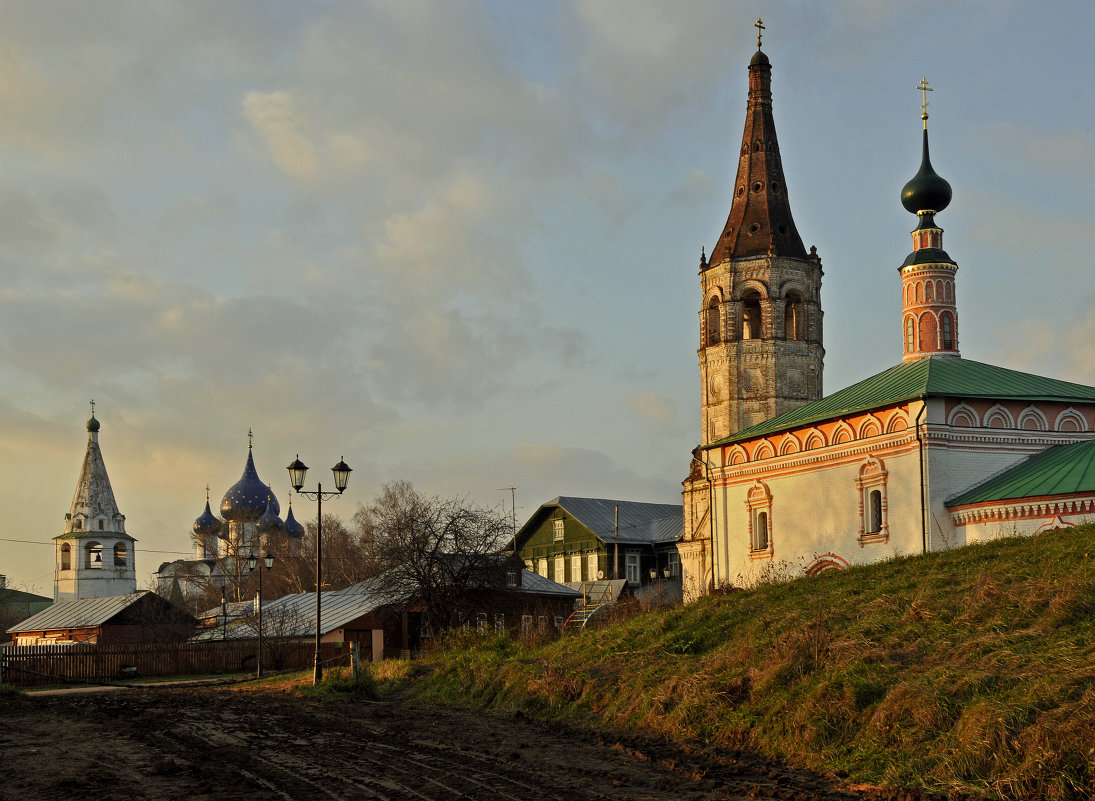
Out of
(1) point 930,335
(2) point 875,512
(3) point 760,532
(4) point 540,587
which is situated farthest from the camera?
(4) point 540,587

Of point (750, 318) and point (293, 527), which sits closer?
point (750, 318)

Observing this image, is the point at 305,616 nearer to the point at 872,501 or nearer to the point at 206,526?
the point at 872,501

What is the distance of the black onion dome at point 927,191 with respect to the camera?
33750mm

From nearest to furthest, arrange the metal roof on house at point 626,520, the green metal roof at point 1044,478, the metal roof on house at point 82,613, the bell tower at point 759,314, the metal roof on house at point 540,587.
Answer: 1. the green metal roof at point 1044,478
2. the metal roof on house at point 540,587
3. the metal roof on house at point 82,613
4. the bell tower at point 759,314
5. the metal roof on house at point 626,520

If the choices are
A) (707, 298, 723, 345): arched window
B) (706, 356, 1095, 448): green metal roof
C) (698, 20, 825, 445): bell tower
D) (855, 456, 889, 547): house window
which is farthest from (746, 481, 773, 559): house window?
(707, 298, 723, 345): arched window

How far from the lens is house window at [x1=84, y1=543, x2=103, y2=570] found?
67.9m

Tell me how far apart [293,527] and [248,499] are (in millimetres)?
5993

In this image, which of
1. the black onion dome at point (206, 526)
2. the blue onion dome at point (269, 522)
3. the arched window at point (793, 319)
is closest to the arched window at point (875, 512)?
the arched window at point (793, 319)

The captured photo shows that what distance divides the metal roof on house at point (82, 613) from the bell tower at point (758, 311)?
94.9 ft

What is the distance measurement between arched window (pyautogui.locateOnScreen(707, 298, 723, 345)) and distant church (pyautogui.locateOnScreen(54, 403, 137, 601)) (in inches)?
1482

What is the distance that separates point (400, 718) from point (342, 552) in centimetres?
5745

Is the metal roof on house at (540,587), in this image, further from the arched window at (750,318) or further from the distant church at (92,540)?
the distant church at (92,540)

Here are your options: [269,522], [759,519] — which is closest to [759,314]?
[759,519]

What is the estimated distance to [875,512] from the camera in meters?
28.2
